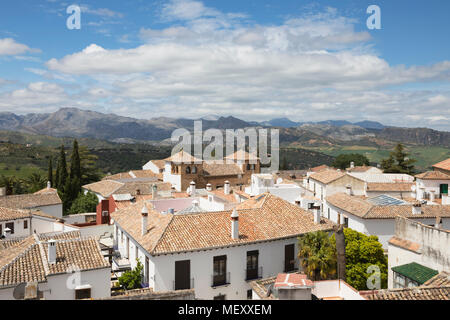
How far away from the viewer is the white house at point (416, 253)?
16.9m

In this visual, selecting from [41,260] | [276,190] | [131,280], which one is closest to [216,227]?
[131,280]

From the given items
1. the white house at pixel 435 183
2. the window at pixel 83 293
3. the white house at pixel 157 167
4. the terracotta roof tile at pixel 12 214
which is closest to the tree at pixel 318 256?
the window at pixel 83 293

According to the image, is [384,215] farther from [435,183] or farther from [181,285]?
[181,285]

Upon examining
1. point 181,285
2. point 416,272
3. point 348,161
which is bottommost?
point 181,285

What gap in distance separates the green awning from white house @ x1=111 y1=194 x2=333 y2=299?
4748 mm

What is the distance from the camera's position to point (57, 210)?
3975 cm

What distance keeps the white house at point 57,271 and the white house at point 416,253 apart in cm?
1361

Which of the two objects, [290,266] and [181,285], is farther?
[290,266]

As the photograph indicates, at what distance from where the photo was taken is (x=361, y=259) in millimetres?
20188

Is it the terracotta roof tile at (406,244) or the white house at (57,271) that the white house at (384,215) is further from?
the white house at (57,271)

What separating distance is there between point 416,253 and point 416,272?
1.22 m

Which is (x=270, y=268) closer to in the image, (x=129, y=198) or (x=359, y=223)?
(x=359, y=223)
